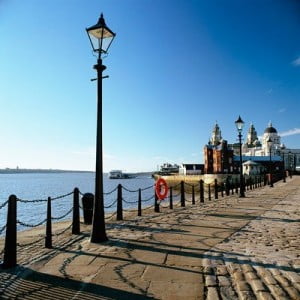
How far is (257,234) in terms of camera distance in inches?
320

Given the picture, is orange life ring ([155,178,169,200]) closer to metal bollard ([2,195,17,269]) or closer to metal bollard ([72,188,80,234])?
metal bollard ([72,188,80,234])

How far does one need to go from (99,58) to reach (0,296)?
19.2 ft

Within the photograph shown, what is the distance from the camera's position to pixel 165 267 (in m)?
5.30

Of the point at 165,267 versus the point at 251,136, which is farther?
the point at 251,136

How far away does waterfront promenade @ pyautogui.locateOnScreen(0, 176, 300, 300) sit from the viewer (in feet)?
14.0

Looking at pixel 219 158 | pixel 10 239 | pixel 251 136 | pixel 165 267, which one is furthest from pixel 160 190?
pixel 251 136

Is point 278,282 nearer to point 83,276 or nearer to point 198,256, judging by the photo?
point 198,256

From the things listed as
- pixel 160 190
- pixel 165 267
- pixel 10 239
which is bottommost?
pixel 165 267

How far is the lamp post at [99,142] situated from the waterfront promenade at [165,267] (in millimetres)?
354

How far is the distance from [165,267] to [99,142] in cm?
382

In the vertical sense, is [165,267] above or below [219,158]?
below

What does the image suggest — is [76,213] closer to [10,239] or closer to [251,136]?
[10,239]

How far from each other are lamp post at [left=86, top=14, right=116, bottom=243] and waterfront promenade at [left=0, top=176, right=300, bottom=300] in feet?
1.16

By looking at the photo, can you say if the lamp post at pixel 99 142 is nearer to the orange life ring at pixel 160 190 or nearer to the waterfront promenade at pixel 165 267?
the waterfront promenade at pixel 165 267
